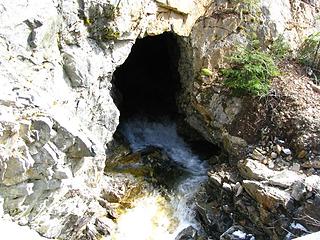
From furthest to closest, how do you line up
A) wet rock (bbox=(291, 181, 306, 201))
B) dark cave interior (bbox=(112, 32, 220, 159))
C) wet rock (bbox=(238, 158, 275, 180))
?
dark cave interior (bbox=(112, 32, 220, 159)) < wet rock (bbox=(238, 158, 275, 180)) < wet rock (bbox=(291, 181, 306, 201))

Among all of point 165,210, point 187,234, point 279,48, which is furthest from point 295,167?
point 279,48

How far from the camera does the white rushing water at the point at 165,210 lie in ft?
27.4

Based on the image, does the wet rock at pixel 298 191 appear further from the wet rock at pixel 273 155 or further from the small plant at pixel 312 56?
the small plant at pixel 312 56

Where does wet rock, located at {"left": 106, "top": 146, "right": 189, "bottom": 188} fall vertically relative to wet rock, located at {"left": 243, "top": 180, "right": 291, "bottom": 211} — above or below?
below

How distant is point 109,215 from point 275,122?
13.6ft

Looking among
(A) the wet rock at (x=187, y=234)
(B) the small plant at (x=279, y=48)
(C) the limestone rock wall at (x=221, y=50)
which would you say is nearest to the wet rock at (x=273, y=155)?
(C) the limestone rock wall at (x=221, y=50)

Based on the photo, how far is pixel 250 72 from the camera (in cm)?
926

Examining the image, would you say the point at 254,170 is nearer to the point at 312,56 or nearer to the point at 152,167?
the point at 152,167

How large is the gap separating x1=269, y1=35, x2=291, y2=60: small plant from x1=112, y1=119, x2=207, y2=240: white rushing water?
10.6 ft

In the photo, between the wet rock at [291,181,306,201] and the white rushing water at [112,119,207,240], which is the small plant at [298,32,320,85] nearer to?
the wet rock at [291,181,306,201]

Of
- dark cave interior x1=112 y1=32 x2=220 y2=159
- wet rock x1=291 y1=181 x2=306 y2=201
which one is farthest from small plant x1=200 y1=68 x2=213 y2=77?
wet rock x1=291 y1=181 x2=306 y2=201

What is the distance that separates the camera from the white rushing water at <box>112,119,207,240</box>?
834 cm

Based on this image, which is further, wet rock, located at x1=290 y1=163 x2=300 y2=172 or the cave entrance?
the cave entrance

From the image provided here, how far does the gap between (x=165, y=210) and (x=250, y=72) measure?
3680 mm
